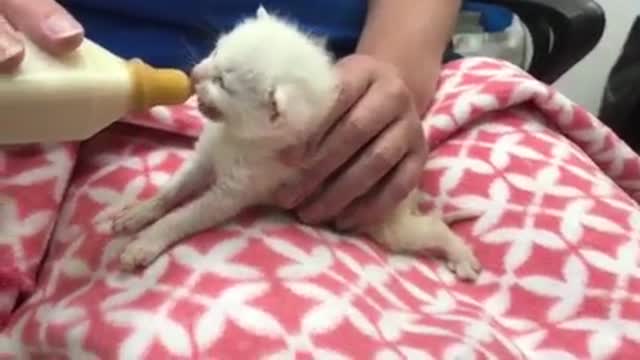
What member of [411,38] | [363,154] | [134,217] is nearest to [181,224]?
[134,217]

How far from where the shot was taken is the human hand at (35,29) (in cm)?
61

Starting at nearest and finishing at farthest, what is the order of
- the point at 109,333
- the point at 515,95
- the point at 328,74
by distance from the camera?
the point at 109,333
the point at 328,74
the point at 515,95

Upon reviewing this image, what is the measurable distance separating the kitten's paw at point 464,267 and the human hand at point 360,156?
0.06 m

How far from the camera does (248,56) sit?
2.45 feet

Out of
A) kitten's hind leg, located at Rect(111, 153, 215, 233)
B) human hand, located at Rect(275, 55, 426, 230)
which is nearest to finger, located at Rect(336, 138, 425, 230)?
human hand, located at Rect(275, 55, 426, 230)

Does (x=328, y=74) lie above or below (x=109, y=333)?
above

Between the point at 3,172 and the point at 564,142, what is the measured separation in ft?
1.41

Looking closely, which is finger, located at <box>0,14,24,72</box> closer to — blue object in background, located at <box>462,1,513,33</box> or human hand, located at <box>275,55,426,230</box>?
human hand, located at <box>275,55,426,230</box>

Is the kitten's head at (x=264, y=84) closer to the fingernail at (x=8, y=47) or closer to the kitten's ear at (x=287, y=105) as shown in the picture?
the kitten's ear at (x=287, y=105)

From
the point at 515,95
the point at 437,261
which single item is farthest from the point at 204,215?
the point at 515,95

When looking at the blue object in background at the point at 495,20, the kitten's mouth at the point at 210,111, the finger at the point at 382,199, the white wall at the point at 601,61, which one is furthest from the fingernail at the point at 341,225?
the white wall at the point at 601,61

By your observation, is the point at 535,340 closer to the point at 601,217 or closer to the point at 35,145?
the point at 601,217

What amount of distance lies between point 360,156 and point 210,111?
0.12 meters

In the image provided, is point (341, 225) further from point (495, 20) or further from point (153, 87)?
point (495, 20)
